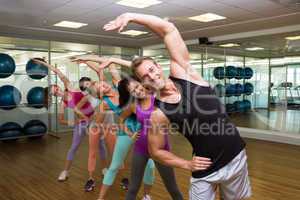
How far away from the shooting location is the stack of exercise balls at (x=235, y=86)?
321 inches

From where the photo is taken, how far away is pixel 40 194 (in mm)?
3049

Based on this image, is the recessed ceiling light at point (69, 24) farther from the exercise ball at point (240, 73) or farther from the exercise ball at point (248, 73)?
the exercise ball at point (248, 73)

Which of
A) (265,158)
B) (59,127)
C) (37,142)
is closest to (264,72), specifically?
(265,158)

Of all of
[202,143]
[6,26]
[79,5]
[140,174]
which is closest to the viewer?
[202,143]

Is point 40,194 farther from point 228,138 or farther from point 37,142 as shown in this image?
point 37,142

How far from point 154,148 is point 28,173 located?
10.2 feet

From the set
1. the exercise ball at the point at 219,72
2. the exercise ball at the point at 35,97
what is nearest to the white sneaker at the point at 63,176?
the exercise ball at the point at 35,97

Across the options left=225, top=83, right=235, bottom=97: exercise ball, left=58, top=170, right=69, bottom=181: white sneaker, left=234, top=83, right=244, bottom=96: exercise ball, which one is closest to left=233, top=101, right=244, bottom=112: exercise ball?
left=234, top=83, right=244, bottom=96: exercise ball

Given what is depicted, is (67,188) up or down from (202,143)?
down

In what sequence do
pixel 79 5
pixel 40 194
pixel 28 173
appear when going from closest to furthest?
pixel 40 194 → pixel 28 173 → pixel 79 5

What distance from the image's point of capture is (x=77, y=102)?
3.51 metres

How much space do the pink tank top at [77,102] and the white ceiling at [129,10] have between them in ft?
4.82

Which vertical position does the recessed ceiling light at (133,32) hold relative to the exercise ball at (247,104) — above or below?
above

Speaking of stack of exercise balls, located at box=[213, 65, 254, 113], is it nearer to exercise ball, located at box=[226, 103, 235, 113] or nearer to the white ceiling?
exercise ball, located at box=[226, 103, 235, 113]
